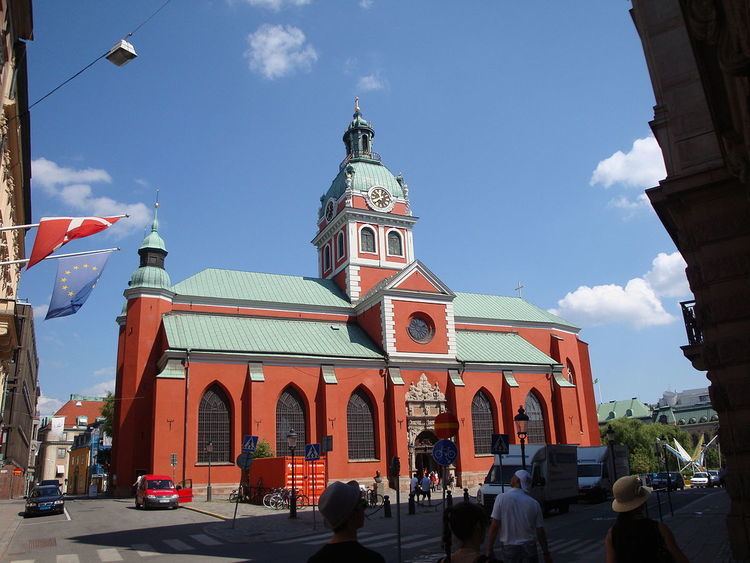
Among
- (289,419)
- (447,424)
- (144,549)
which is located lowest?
(144,549)

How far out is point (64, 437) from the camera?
95.1 m

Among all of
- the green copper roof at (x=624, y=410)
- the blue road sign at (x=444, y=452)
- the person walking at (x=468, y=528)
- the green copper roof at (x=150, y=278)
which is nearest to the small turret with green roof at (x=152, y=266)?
the green copper roof at (x=150, y=278)

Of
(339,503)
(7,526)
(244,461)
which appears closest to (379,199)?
(244,461)

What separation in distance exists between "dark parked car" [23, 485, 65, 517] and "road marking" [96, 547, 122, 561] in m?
13.4

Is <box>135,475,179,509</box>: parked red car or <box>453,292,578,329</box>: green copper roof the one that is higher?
<box>453,292,578,329</box>: green copper roof

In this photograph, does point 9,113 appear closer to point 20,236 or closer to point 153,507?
point 20,236

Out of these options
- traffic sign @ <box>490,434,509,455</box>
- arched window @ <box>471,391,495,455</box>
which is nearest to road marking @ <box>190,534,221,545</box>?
traffic sign @ <box>490,434,509,455</box>

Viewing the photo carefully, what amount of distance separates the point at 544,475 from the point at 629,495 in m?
19.3

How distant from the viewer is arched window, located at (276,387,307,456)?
36291mm

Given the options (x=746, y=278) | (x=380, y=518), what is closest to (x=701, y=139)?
(x=746, y=278)

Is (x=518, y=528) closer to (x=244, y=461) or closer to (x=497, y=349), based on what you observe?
(x=244, y=461)

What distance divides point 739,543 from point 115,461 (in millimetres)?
33599

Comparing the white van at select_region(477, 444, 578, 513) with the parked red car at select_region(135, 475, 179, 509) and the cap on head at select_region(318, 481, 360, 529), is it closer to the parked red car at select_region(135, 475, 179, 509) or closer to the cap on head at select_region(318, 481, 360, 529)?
the parked red car at select_region(135, 475, 179, 509)

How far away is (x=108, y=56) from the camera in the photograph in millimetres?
11992
